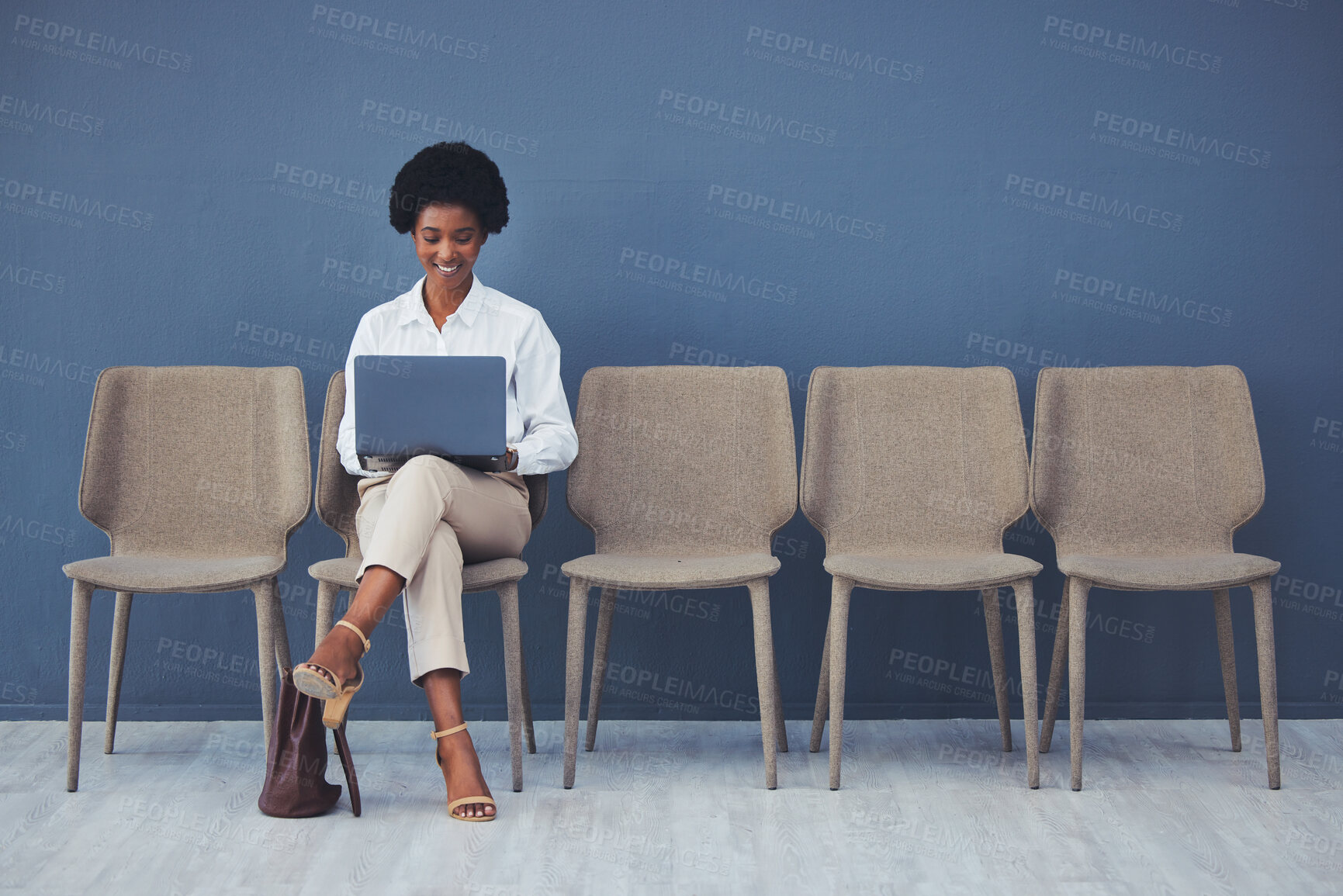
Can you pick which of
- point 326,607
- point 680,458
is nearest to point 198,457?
point 326,607

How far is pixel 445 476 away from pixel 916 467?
3.53ft

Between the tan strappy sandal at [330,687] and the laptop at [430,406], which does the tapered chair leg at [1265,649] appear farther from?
the tan strappy sandal at [330,687]

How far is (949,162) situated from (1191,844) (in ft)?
5.36

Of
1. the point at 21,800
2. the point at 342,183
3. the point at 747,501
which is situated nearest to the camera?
the point at 21,800

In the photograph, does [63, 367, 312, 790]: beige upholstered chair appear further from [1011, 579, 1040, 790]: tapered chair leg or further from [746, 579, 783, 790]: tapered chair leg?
[1011, 579, 1040, 790]: tapered chair leg

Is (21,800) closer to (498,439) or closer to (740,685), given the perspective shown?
(498,439)

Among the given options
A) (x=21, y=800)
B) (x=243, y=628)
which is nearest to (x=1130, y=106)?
(x=243, y=628)

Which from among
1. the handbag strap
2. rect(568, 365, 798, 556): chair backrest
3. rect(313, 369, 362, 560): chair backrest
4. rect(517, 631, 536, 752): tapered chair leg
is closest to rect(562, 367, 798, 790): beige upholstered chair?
rect(568, 365, 798, 556): chair backrest

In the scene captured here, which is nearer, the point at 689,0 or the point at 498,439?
the point at 498,439

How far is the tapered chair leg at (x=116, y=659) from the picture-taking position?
2.48 m

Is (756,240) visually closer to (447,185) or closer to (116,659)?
(447,185)

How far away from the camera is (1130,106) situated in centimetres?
276

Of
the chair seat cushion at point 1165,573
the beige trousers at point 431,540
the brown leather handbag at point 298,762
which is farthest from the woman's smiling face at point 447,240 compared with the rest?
the chair seat cushion at point 1165,573

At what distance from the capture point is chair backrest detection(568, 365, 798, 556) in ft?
8.32
